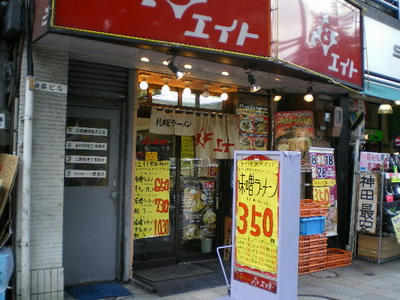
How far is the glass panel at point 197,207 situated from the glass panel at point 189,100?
1097 mm

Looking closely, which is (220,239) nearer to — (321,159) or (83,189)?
(321,159)

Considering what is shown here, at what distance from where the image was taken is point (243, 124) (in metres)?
8.90

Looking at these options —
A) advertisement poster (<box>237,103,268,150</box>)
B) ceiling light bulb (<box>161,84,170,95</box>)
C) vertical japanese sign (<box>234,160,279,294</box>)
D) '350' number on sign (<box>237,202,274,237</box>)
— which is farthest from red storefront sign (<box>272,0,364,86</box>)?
'350' number on sign (<box>237,202,274,237</box>)

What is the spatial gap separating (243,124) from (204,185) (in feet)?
5.06

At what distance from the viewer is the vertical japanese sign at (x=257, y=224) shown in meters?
4.39

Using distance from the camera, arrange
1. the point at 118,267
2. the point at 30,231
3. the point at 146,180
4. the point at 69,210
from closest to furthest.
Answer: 1. the point at 30,231
2. the point at 69,210
3. the point at 118,267
4. the point at 146,180

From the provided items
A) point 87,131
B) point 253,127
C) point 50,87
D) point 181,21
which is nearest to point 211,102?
point 253,127

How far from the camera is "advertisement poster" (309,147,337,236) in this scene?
8.78 m

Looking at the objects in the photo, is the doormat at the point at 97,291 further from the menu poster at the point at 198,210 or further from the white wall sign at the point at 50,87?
the white wall sign at the point at 50,87

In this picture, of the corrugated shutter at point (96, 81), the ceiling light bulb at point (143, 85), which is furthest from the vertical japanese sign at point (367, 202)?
the corrugated shutter at point (96, 81)

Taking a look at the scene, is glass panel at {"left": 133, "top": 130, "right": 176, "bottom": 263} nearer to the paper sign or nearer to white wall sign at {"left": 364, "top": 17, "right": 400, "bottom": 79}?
the paper sign

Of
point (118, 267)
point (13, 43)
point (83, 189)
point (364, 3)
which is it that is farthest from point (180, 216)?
point (364, 3)

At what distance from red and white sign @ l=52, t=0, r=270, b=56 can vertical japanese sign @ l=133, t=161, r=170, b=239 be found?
9.62 feet

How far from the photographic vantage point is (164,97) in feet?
26.1
